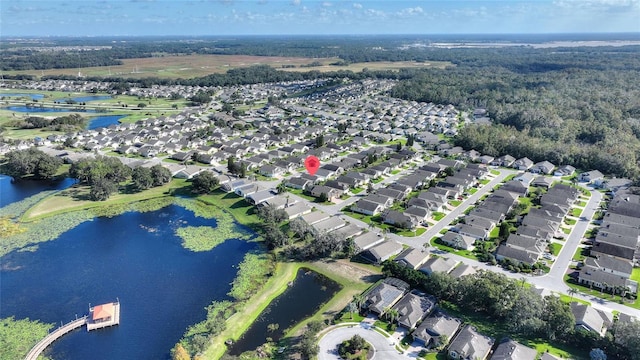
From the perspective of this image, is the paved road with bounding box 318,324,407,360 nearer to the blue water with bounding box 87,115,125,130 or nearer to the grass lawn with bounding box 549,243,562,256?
the grass lawn with bounding box 549,243,562,256

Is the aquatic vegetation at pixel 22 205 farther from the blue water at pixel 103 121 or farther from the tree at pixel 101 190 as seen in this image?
the blue water at pixel 103 121

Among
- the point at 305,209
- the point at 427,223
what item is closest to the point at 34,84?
the point at 305,209

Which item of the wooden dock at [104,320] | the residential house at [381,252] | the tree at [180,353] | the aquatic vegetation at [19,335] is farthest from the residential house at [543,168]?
the aquatic vegetation at [19,335]

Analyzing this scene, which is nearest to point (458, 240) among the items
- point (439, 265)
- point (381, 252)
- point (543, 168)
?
point (439, 265)

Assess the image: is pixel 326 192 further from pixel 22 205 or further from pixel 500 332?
pixel 22 205

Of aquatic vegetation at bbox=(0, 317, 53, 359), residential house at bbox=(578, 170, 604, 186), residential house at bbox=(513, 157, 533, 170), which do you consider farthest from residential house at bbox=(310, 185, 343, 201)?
residential house at bbox=(578, 170, 604, 186)
